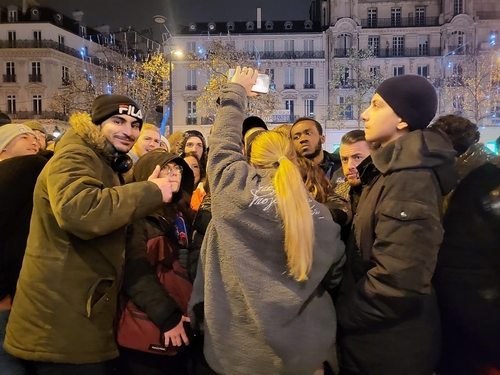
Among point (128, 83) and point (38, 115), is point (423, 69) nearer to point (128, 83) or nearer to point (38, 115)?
point (128, 83)

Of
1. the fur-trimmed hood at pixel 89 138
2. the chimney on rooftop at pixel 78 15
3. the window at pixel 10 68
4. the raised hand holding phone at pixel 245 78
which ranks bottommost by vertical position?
the fur-trimmed hood at pixel 89 138

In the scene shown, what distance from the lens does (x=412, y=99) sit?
87.9 inches

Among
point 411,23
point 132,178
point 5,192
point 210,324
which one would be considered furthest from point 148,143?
A: point 411,23

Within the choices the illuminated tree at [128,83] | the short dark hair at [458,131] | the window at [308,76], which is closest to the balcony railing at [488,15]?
the window at [308,76]

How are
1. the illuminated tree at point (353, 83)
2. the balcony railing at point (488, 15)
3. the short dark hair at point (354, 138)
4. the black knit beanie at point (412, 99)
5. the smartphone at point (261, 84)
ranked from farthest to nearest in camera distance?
the balcony railing at point (488, 15) < the illuminated tree at point (353, 83) < the short dark hair at point (354, 138) < the smartphone at point (261, 84) < the black knit beanie at point (412, 99)

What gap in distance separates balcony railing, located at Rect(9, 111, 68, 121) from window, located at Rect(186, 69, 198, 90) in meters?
12.7

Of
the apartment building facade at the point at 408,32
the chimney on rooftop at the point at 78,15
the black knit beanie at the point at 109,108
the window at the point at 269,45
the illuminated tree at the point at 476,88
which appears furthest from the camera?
the chimney on rooftop at the point at 78,15

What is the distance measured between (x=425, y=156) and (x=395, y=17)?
47694mm

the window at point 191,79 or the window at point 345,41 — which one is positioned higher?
the window at point 345,41

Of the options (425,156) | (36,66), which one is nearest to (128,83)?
(36,66)

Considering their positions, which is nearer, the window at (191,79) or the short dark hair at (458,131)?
the short dark hair at (458,131)

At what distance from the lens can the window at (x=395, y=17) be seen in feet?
144

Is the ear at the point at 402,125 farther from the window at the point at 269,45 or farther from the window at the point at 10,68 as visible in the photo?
the window at the point at 10,68

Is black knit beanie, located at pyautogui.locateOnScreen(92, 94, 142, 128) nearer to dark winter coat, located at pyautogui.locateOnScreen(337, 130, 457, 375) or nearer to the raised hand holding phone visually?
the raised hand holding phone
